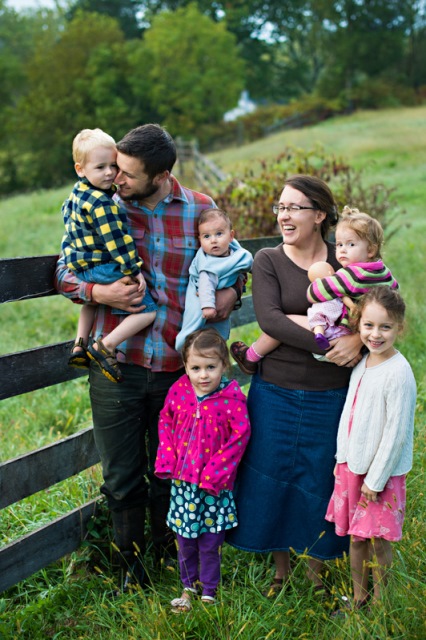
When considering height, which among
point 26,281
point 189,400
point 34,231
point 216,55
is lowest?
point 34,231

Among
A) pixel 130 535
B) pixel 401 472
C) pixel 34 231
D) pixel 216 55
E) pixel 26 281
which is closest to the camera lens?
pixel 401 472

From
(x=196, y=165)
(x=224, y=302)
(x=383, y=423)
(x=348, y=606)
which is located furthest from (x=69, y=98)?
(x=348, y=606)

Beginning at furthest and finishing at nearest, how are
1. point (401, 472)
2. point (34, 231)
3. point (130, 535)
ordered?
point (34, 231)
point (130, 535)
point (401, 472)

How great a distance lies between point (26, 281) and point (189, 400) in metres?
0.92

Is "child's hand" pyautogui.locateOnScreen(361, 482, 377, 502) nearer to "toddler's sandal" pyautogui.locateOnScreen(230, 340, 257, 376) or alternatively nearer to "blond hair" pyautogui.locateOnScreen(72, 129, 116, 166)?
"toddler's sandal" pyautogui.locateOnScreen(230, 340, 257, 376)

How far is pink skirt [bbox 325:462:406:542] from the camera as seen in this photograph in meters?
3.13

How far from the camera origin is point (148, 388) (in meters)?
3.47

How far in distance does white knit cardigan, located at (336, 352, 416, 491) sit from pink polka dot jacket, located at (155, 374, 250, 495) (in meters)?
0.53

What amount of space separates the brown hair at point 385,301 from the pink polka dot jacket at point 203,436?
2.37 ft

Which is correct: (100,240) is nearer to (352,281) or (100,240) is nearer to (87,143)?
(87,143)

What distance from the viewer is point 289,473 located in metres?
3.48

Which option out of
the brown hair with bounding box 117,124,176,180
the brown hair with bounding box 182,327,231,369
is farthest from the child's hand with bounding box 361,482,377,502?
the brown hair with bounding box 117,124,176,180

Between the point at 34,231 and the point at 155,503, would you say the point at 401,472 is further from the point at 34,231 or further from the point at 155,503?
the point at 34,231

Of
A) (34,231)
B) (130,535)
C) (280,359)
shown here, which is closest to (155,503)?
(130,535)
